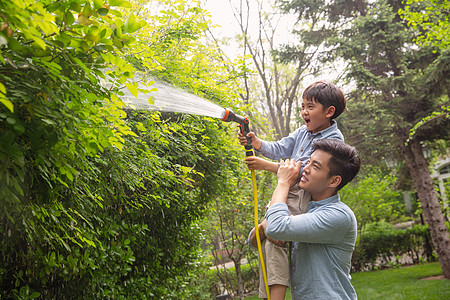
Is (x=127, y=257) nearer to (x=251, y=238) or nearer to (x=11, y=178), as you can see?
(x=251, y=238)

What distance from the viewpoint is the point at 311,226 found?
184 centimetres

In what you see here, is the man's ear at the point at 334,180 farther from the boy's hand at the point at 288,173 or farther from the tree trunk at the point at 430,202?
the tree trunk at the point at 430,202

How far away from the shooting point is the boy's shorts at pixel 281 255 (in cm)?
210

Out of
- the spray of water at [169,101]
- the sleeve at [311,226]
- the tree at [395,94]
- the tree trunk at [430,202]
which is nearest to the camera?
the sleeve at [311,226]

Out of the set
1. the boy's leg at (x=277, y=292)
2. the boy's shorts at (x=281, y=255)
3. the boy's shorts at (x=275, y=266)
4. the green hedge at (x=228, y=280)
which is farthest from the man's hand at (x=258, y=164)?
the green hedge at (x=228, y=280)

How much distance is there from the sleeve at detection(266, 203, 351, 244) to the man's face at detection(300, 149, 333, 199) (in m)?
0.14

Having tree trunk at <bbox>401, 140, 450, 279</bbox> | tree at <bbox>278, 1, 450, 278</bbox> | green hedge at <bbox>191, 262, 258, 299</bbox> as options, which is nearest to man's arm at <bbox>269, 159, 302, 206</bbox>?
tree at <bbox>278, 1, 450, 278</bbox>

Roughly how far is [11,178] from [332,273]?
4.93ft

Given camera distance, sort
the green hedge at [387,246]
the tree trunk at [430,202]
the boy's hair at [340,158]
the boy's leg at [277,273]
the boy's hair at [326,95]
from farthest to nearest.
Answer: the green hedge at [387,246] → the tree trunk at [430,202] → the boy's hair at [326,95] → the boy's leg at [277,273] → the boy's hair at [340,158]

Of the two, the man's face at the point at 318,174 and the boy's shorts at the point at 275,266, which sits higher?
the man's face at the point at 318,174

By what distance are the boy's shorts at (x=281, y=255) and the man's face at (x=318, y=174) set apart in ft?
0.50

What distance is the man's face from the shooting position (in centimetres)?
199

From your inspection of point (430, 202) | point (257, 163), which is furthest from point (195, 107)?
point (430, 202)

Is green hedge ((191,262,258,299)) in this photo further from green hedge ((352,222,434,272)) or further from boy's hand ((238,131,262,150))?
boy's hand ((238,131,262,150))
